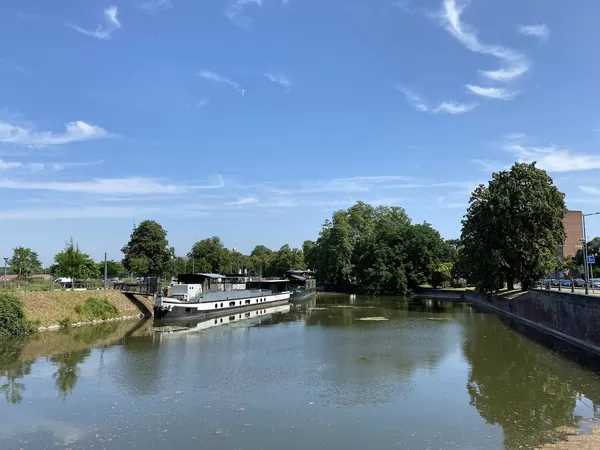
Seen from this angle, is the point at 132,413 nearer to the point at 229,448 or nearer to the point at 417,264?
the point at 229,448

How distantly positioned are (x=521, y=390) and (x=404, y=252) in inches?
3099

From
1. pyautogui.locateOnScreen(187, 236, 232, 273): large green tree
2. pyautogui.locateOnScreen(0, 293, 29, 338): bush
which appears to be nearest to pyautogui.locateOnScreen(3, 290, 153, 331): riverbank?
pyautogui.locateOnScreen(0, 293, 29, 338): bush

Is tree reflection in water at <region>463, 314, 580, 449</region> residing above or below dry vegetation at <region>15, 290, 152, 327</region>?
below

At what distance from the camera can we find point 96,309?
143 ft

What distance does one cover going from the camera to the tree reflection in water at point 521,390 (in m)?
15.4

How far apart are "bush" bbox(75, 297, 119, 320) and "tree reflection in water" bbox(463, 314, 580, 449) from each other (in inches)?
1259

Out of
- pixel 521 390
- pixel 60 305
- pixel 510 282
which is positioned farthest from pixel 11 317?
pixel 510 282

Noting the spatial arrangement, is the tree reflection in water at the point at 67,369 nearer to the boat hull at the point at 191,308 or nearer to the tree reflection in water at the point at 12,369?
the tree reflection in water at the point at 12,369

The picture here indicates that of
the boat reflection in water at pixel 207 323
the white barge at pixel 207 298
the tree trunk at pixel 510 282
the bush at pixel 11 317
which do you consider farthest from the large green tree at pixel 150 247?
the tree trunk at pixel 510 282

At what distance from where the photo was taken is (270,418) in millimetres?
16281

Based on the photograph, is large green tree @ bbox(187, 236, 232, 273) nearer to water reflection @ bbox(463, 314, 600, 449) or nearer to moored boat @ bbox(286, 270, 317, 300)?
moored boat @ bbox(286, 270, 317, 300)

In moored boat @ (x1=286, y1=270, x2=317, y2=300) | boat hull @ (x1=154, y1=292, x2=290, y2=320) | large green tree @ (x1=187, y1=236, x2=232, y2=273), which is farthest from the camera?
large green tree @ (x1=187, y1=236, x2=232, y2=273)

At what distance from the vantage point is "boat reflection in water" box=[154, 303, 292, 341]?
3922cm

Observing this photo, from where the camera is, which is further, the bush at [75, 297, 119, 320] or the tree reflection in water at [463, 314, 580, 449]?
the bush at [75, 297, 119, 320]
